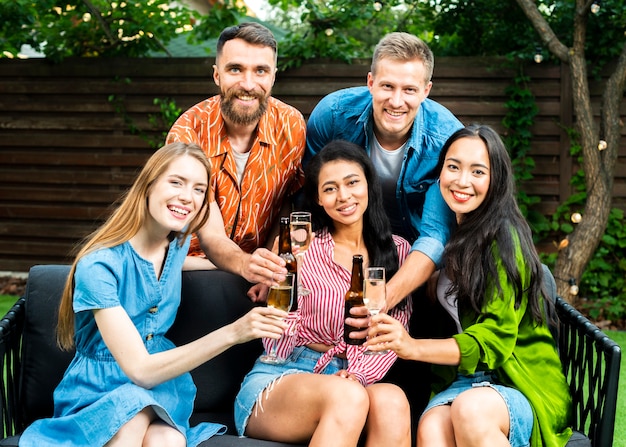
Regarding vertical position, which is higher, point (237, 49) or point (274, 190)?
point (237, 49)

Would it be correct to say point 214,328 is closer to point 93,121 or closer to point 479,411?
point 479,411

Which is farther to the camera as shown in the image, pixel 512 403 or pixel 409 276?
pixel 409 276

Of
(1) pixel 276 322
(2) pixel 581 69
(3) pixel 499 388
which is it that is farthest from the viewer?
(2) pixel 581 69

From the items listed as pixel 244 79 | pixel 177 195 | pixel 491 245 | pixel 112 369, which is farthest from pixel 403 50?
pixel 112 369

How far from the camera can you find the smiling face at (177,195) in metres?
3.03

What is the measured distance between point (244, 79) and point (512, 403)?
213 cm

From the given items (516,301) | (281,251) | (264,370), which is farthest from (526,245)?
(264,370)

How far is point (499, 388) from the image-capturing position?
9.84 ft

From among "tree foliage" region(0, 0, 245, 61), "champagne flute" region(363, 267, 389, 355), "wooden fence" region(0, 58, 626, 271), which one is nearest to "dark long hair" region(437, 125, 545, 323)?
"champagne flute" region(363, 267, 389, 355)

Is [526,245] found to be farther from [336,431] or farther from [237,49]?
[237,49]

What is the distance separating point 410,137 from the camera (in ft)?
13.1

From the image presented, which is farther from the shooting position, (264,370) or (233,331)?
(264,370)

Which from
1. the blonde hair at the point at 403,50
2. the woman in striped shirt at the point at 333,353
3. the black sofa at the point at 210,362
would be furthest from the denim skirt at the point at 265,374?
the blonde hair at the point at 403,50

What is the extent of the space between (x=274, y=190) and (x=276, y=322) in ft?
4.81
